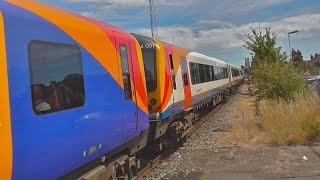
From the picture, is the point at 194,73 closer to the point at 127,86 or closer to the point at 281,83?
the point at 281,83

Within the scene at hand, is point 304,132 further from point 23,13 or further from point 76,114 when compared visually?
point 23,13

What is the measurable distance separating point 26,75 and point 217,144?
9401mm

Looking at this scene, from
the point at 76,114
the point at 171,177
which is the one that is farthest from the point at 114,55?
the point at 171,177

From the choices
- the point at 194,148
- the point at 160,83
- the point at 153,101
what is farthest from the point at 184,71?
the point at 153,101

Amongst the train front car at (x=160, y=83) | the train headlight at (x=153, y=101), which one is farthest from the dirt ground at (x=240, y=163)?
the train headlight at (x=153, y=101)

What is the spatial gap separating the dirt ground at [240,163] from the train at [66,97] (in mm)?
1504

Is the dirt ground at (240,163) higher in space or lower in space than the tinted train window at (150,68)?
lower

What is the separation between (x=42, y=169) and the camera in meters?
4.69

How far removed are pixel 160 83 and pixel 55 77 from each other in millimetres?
6179

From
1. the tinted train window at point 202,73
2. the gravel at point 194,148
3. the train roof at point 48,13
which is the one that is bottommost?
the gravel at point 194,148

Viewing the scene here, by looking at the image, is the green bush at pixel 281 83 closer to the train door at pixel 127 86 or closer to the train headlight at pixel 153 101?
the train headlight at pixel 153 101

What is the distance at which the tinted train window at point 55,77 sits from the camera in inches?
186

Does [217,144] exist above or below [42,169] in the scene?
below

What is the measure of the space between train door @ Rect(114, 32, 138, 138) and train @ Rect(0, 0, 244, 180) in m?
0.02
